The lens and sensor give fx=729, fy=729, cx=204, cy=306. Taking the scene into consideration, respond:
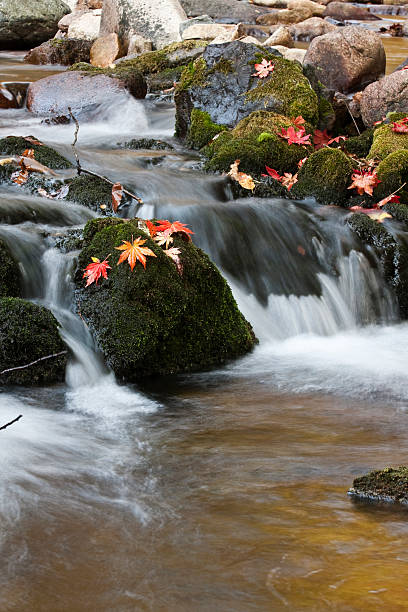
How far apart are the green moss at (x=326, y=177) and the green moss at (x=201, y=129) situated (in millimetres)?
1961

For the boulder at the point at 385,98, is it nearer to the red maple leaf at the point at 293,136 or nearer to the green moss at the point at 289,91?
the green moss at the point at 289,91

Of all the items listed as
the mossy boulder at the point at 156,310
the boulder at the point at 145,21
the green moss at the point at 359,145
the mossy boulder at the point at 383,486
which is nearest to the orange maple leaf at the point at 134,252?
the mossy boulder at the point at 156,310

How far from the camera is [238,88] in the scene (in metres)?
10.1

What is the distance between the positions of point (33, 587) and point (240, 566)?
0.77 metres

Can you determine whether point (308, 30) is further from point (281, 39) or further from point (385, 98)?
point (385, 98)

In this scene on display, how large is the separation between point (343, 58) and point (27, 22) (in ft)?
41.2

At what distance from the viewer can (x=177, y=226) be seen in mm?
5941

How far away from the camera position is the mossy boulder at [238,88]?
31.7ft

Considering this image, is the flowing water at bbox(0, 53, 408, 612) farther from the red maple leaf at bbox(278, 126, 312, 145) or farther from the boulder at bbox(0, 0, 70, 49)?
the boulder at bbox(0, 0, 70, 49)

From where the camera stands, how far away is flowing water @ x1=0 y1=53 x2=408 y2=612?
8.81ft

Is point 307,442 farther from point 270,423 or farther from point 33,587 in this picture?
point 33,587

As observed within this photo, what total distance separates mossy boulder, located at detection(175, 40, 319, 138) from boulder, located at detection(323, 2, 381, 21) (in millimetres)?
20636

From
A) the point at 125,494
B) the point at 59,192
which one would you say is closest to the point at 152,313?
the point at 125,494

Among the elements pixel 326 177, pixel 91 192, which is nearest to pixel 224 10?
pixel 326 177
